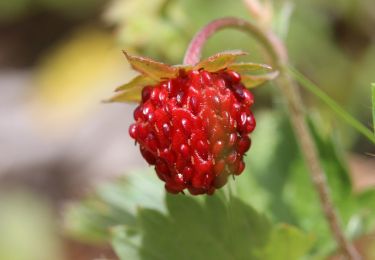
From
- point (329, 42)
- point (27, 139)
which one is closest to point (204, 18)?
point (329, 42)

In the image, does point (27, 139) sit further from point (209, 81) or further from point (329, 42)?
point (209, 81)

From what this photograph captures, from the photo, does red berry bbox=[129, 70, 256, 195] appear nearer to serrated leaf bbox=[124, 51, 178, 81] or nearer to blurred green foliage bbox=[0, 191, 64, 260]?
serrated leaf bbox=[124, 51, 178, 81]

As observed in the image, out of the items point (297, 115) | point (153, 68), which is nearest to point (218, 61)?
point (153, 68)

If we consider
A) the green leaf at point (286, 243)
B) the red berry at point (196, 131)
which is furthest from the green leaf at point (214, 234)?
the red berry at point (196, 131)

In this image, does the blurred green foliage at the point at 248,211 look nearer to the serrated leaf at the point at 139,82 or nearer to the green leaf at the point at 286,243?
the green leaf at the point at 286,243

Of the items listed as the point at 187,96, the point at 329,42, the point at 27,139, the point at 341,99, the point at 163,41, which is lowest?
the point at 187,96

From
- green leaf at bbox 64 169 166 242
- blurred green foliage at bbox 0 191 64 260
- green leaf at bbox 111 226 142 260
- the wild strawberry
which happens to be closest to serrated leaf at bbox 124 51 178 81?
the wild strawberry

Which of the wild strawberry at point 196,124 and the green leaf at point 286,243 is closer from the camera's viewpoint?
the wild strawberry at point 196,124
